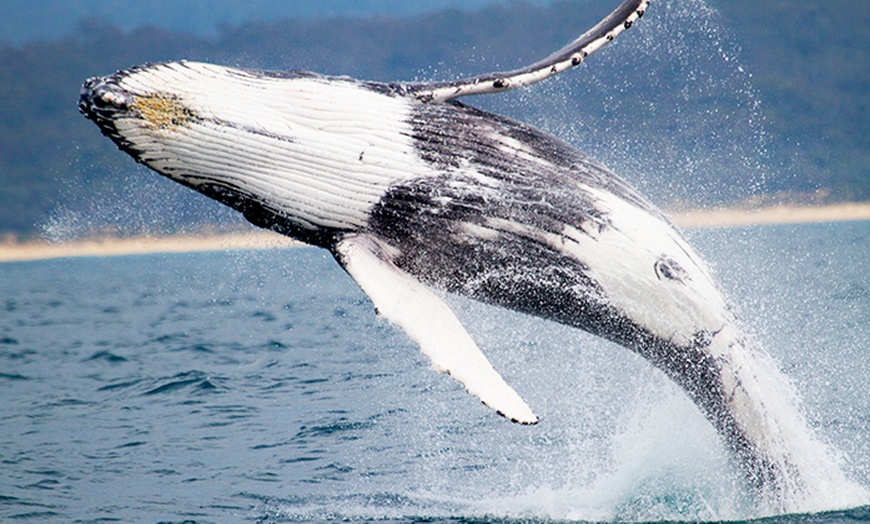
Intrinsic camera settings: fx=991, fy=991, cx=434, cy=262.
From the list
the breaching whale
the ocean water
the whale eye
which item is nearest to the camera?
the breaching whale

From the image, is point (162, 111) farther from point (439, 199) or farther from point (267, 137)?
point (439, 199)

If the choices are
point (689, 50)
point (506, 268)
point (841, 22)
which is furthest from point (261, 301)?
Answer: point (841, 22)

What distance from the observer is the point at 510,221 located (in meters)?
6.36

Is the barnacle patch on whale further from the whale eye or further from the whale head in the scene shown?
the whale eye

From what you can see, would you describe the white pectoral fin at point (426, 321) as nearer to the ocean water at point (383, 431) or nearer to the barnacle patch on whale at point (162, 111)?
the barnacle patch on whale at point (162, 111)

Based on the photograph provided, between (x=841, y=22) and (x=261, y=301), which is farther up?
(x=841, y=22)

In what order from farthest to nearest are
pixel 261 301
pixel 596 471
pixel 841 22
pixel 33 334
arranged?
pixel 841 22 → pixel 261 301 → pixel 33 334 → pixel 596 471

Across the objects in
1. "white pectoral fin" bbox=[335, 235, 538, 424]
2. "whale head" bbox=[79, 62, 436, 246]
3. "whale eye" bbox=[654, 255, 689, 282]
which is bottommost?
"white pectoral fin" bbox=[335, 235, 538, 424]

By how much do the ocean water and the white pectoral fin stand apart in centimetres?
149

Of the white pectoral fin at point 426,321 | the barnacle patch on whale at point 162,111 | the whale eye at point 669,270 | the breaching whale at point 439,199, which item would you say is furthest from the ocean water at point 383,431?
the barnacle patch on whale at point 162,111

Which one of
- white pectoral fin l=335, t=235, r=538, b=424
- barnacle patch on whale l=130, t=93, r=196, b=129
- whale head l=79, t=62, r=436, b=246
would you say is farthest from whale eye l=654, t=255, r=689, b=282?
barnacle patch on whale l=130, t=93, r=196, b=129

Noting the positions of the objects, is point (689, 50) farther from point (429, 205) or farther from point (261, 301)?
point (429, 205)

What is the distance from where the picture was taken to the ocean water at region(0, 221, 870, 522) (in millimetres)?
8148

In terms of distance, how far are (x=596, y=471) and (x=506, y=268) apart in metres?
3.18
